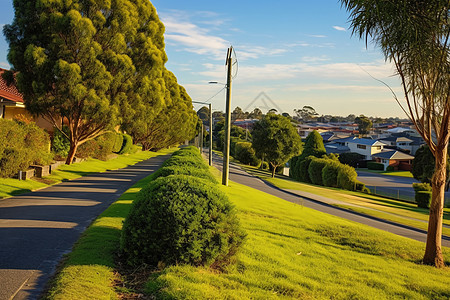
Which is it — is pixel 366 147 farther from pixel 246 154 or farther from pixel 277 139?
pixel 277 139

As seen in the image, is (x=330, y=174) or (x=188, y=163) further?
(x=330, y=174)

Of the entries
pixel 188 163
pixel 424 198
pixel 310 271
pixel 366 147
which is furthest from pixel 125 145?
pixel 366 147

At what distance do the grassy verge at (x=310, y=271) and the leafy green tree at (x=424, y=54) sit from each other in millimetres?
1537

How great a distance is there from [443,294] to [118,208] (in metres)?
8.83

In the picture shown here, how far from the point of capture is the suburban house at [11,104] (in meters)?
25.6

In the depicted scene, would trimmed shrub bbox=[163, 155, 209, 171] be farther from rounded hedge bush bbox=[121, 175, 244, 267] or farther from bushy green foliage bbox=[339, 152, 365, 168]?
bushy green foliage bbox=[339, 152, 365, 168]

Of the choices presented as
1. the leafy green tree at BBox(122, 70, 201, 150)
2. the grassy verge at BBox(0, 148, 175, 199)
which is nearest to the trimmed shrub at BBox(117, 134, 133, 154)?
the leafy green tree at BBox(122, 70, 201, 150)

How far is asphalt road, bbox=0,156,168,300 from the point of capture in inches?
255

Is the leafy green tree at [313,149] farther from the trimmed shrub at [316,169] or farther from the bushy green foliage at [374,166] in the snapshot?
the bushy green foliage at [374,166]

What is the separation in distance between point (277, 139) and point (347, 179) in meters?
8.79

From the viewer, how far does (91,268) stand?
271 inches

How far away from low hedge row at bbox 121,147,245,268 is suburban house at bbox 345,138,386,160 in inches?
3515

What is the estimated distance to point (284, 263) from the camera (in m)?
8.39

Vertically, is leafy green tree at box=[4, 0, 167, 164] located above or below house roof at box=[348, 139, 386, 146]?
above
